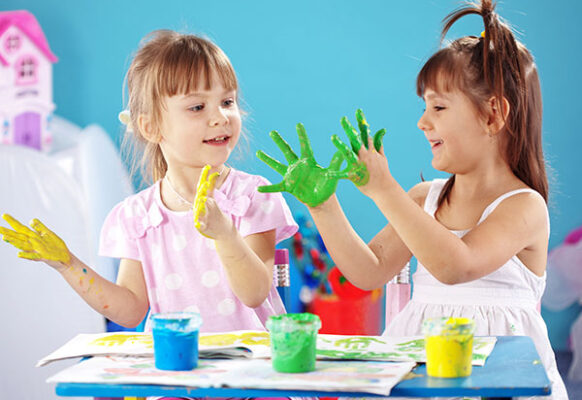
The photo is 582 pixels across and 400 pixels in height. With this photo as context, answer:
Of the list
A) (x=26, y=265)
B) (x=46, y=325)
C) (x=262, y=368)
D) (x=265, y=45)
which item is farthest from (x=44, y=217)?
(x=262, y=368)

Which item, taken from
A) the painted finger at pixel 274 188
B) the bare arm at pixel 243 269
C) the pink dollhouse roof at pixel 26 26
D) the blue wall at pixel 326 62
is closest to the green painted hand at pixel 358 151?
the painted finger at pixel 274 188

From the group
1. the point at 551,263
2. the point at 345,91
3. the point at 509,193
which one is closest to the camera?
the point at 509,193

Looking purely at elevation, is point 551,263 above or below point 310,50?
below

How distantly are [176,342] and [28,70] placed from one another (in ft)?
8.58

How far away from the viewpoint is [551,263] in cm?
314

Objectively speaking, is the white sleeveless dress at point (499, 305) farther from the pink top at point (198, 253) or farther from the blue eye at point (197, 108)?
the blue eye at point (197, 108)

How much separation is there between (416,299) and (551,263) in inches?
75.6

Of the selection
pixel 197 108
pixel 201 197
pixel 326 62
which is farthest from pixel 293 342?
pixel 326 62

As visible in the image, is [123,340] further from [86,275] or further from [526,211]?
[526,211]

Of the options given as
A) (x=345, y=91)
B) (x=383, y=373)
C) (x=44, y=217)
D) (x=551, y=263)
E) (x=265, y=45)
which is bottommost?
(x=383, y=373)

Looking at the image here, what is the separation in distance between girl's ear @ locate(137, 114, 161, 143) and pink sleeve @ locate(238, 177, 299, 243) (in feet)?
0.71

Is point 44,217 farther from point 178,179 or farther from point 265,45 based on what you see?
point 265,45

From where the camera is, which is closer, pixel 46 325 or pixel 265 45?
pixel 46 325

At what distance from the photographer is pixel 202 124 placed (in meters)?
1.40
